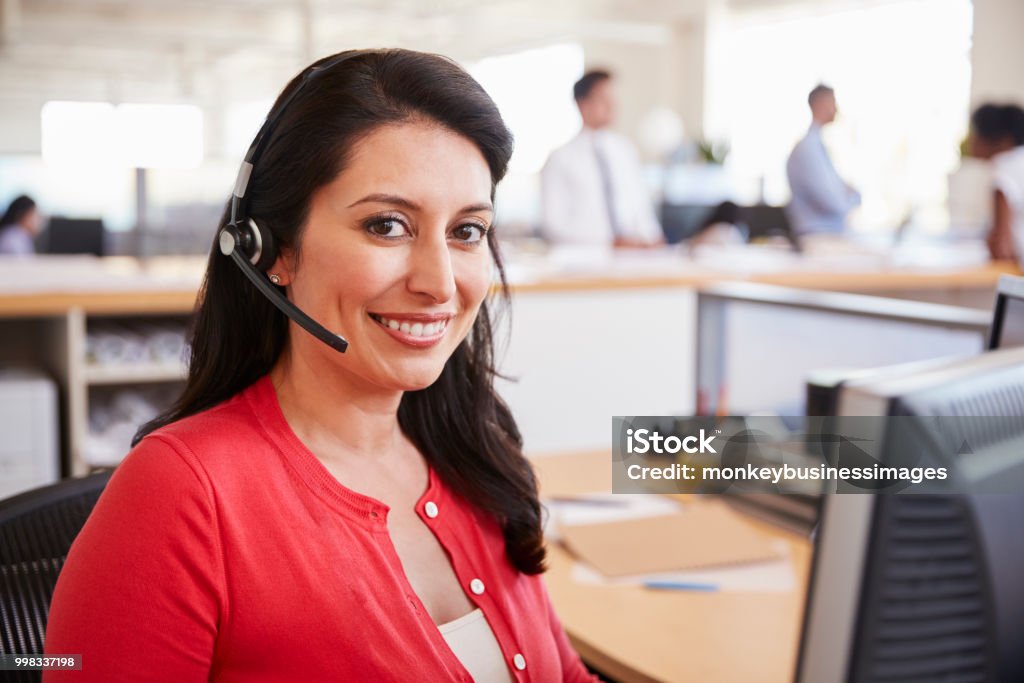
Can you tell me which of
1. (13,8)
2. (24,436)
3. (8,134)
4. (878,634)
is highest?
(13,8)

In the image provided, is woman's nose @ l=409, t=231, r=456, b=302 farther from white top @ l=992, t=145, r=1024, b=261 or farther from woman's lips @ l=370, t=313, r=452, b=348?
white top @ l=992, t=145, r=1024, b=261

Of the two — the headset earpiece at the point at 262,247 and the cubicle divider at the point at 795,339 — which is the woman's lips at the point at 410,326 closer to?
the headset earpiece at the point at 262,247

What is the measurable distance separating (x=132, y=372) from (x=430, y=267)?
193 cm

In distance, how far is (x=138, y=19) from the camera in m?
12.8

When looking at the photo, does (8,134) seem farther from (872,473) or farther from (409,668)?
(872,473)

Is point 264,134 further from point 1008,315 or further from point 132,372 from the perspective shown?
point 132,372

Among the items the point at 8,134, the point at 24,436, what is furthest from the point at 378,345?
the point at 8,134

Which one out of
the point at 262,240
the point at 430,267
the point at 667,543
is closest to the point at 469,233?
the point at 430,267

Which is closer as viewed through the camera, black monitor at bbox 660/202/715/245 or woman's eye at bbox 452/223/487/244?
woman's eye at bbox 452/223/487/244

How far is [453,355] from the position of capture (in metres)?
1.10

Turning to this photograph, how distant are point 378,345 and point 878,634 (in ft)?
1.75

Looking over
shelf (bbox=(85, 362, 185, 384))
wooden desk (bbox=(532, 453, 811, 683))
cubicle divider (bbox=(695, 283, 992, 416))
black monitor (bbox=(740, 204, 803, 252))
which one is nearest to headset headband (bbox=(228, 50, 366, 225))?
wooden desk (bbox=(532, 453, 811, 683))

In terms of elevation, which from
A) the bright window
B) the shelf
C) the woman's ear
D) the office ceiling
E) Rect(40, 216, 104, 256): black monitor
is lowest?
the shelf

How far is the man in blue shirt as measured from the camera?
19.0ft
